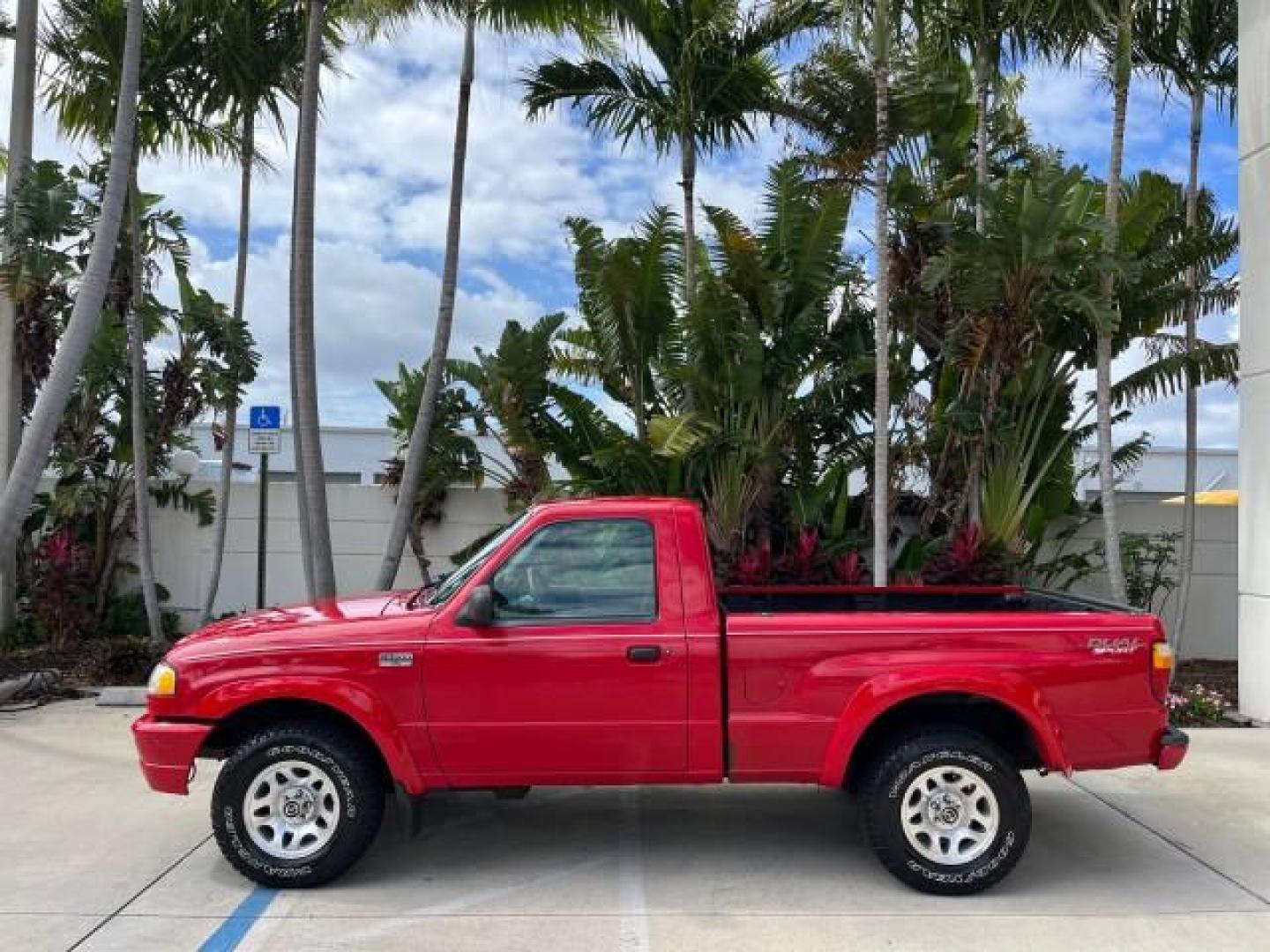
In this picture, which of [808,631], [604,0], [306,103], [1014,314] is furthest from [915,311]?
[808,631]

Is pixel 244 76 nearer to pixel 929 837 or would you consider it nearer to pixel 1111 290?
pixel 1111 290

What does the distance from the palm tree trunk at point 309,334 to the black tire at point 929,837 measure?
711 cm

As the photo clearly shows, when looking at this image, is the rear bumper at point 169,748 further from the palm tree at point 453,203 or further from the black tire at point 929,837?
the palm tree at point 453,203

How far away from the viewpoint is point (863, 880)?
18.1 ft

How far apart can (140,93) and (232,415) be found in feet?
11.4

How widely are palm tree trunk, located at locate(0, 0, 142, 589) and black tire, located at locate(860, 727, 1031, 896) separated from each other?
317 inches

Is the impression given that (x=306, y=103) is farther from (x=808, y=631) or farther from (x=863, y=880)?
(x=863, y=880)

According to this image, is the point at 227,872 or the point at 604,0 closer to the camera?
the point at 227,872

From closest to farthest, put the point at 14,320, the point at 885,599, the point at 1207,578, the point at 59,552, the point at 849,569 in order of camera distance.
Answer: the point at 885,599, the point at 849,569, the point at 59,552, the point at 14,320, the point at 1207,578

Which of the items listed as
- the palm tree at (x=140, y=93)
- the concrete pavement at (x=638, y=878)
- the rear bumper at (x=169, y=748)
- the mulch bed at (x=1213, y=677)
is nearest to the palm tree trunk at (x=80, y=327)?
the palm tree at (x=140, y=93)

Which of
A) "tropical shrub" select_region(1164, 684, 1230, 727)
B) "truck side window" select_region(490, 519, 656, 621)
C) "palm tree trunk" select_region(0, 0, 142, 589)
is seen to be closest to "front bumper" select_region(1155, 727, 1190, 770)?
"truck side window" select_region(490, 519, 656, 621)

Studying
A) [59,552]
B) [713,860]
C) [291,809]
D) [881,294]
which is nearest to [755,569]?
[881,294]

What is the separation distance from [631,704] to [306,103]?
8112mm

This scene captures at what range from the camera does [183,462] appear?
13.4 meters
